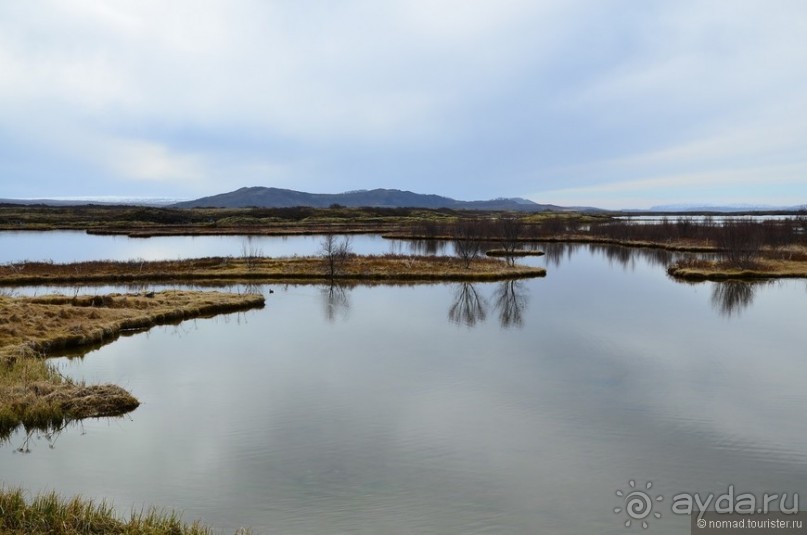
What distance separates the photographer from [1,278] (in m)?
39.7

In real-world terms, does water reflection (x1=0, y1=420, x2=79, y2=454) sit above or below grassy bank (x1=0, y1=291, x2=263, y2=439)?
below

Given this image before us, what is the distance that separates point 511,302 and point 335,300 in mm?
10627

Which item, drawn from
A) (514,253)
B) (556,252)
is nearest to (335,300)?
(514,253)

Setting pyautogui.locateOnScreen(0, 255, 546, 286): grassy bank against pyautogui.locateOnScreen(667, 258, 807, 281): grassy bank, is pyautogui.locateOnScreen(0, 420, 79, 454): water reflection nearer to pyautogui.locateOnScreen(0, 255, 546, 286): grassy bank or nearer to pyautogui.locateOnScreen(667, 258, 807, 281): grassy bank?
pyautogui.locateOnScreen(0, 255, 546, 286): grassy bank

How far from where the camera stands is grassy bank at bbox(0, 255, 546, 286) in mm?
41625

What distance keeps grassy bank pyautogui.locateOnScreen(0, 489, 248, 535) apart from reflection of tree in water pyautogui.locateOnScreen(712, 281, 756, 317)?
2838 cm

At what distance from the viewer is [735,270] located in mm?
44719

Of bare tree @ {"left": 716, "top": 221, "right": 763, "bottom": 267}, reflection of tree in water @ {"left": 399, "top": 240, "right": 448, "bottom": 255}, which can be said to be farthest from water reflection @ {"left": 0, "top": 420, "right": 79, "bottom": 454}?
bare tree @ {"left": 716, "top": 221, "right": 763, "bottom": 267}

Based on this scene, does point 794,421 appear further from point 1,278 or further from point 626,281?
point 1,278

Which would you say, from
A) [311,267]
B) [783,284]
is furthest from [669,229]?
[311,267]

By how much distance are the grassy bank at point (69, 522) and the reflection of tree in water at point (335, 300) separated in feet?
62.2

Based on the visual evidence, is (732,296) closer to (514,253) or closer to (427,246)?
(514,253)

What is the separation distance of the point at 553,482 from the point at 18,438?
38.3 feet

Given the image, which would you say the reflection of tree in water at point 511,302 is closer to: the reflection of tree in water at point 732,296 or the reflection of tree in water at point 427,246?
the reflection of tree in water at point 732,296
